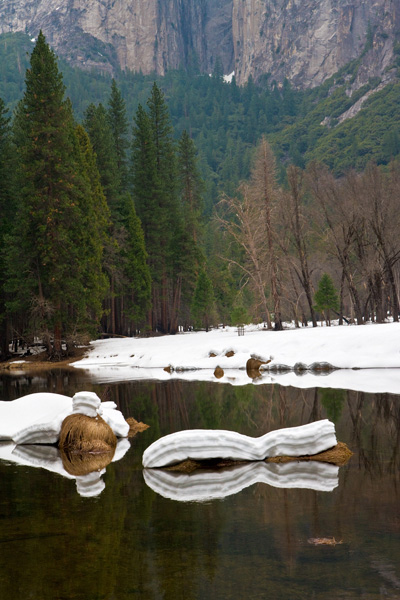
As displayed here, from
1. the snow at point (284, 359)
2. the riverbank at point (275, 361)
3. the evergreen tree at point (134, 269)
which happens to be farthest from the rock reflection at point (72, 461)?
the evergreen tree at point (134, 269)

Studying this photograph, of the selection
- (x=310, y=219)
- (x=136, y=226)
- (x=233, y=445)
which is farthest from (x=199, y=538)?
(x=136, y=226)

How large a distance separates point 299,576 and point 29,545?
115 inches

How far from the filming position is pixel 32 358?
124ft

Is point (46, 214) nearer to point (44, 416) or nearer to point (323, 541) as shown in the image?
point (44, 416)

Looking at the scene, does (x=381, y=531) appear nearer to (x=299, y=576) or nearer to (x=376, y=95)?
(x=299, y=576)

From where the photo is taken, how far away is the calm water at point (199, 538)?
558 cm

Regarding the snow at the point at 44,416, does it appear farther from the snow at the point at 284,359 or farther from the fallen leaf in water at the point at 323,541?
the snow at the point at 284,359

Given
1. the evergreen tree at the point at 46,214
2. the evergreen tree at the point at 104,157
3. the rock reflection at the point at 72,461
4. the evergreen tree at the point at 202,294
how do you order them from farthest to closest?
the evergreen tree at the point at 202,294
the evergreen tree at the point at 104,157
the evergreen tree at the point at 46,214
the rock reflection at the point at 72,461

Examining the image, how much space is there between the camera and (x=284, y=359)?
29.2 meters

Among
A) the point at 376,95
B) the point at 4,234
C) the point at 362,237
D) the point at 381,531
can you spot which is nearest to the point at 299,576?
the point at 381,531

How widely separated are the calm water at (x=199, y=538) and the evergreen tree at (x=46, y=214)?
25623 millimetres

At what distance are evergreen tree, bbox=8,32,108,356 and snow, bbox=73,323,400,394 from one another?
3810 millimetres

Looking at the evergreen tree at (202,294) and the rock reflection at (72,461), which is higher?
the evergreen tree at (202,294)

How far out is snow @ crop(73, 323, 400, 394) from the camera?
23672mm
